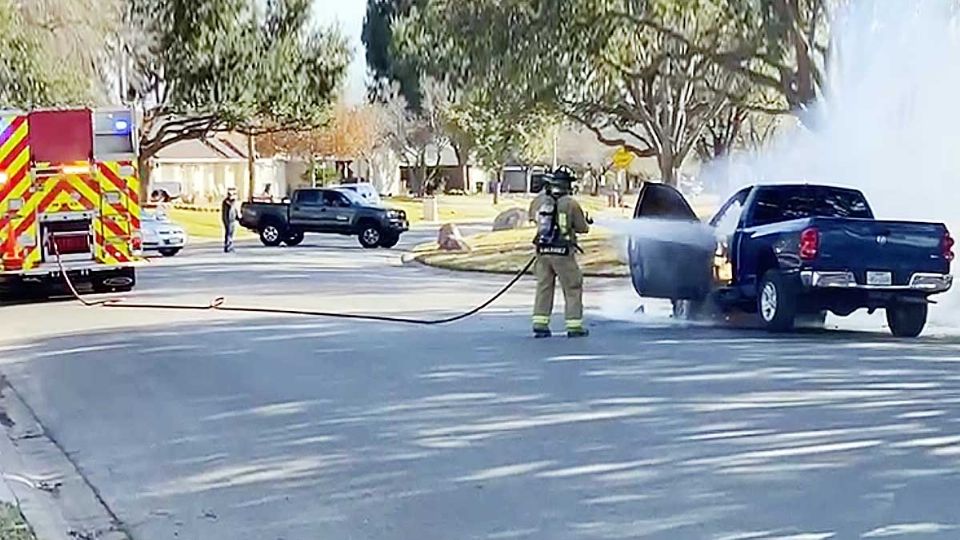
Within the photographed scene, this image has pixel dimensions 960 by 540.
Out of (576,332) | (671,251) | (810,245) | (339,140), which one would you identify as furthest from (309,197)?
(339,140)

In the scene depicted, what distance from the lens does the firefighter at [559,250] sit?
594 inches

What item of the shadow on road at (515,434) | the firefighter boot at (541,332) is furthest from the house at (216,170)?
the shadow on road at (515,434)

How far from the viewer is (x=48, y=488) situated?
8844 mm

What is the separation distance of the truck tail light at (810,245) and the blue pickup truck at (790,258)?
0.01 m

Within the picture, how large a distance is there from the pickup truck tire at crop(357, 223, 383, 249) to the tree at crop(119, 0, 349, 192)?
7.97 m

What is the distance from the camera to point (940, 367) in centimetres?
1267

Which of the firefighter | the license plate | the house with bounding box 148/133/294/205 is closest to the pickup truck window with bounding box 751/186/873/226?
the license plate

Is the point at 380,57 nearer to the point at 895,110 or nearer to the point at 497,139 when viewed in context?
the point at 497,139

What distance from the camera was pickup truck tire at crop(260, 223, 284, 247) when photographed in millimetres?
44281

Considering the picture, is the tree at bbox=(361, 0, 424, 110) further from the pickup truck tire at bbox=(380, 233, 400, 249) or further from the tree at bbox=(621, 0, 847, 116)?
the tree at bbox=(621, 0, 847, 116)

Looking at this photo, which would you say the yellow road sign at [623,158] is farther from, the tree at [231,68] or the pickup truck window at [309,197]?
the tree at [231,68]

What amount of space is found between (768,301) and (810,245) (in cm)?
104

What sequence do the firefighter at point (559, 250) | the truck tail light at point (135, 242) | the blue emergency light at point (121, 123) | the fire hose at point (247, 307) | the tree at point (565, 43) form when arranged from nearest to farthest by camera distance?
the firefighter at point (559, 250) < the fire hose at point (247, 307) < the blue emergency light at point (121, 123) < the truck tail light at point (135, 242) < the tree at point (565, 43)

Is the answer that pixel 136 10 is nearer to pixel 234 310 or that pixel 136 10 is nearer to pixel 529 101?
pixel 529 101
